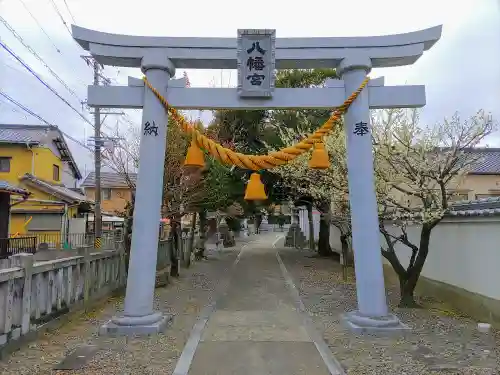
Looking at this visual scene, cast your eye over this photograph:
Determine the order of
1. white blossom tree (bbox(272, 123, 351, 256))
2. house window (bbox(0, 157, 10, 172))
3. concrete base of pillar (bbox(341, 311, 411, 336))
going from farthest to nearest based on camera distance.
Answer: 1. house window (bbox(0, 157, 10, 172))
2. white blossom tree (bbox(272, 123, 351, 256))
3. concrete base of pillar (bbox(341, 311, 411, 336))

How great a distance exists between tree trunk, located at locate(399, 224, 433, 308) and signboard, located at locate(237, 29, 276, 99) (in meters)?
4.56

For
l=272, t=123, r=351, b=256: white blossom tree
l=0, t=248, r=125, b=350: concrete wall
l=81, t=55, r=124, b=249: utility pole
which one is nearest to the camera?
l=0, t=248, r=125, b=350: concrete wall

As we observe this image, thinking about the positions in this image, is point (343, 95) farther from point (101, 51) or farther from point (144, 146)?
point (101, 51)

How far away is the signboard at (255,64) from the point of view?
7836mm

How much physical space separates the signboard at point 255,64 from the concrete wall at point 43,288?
4743 millimetres

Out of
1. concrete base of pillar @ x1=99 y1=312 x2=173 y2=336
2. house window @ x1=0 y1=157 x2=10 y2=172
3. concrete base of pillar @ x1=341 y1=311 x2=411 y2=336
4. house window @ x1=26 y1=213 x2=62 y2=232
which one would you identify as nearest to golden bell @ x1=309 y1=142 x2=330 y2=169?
concrete base of pillar @ x1=341 y1=311 x2=411 y2=336

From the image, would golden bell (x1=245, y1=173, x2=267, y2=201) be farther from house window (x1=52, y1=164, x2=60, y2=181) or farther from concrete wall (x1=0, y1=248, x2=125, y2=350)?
house window (x1=52, y1=164, x2=60, y2=181)

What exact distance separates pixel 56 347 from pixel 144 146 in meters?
3.67

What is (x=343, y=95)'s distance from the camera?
8023 millimetres

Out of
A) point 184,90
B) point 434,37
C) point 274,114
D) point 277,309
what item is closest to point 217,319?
point 277,309

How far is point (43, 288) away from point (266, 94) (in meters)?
5.22

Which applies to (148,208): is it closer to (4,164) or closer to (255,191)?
(255,191)

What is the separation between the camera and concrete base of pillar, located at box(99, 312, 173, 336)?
713 centimetres

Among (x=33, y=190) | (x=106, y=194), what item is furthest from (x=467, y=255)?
(x=106, y=194)
